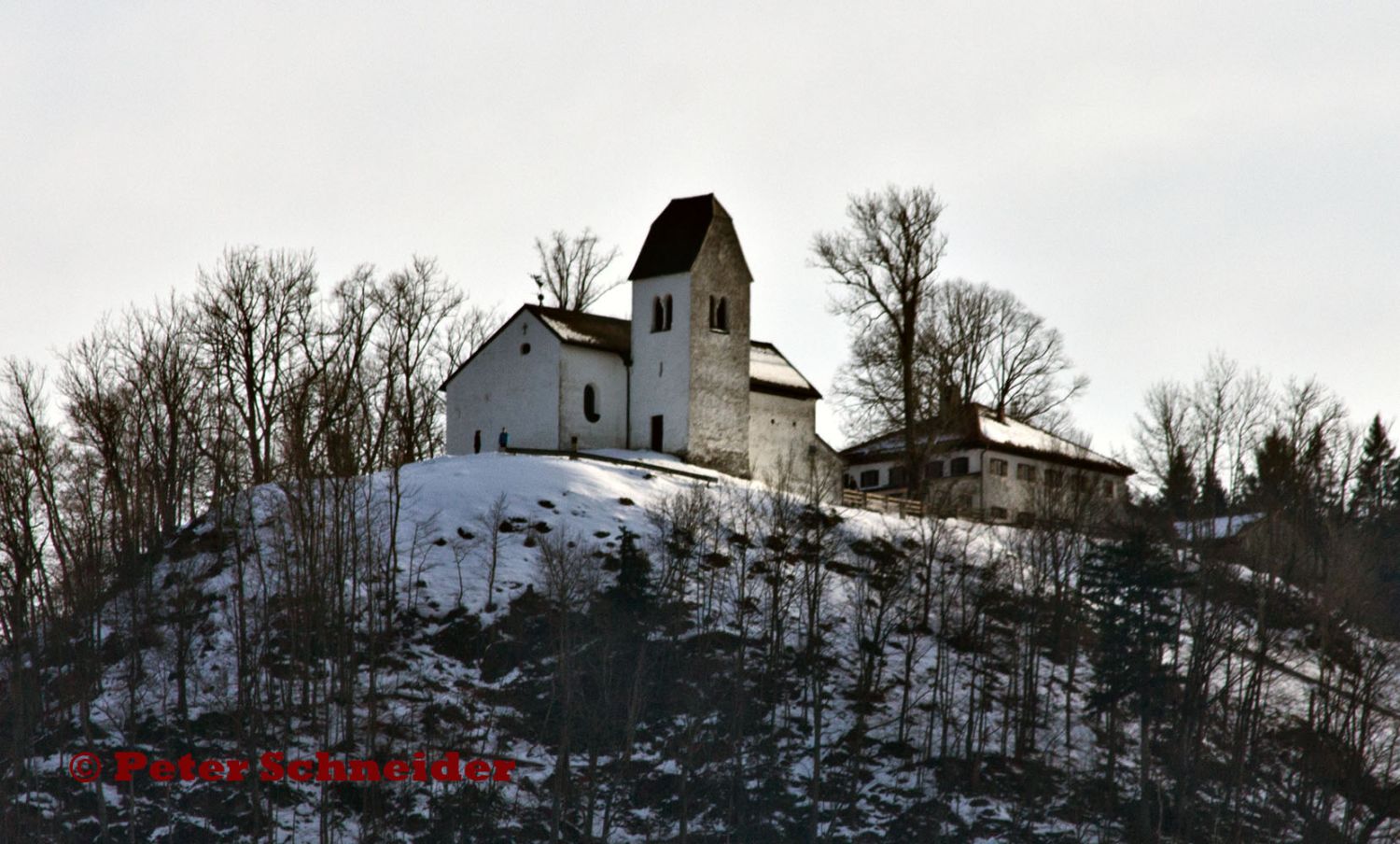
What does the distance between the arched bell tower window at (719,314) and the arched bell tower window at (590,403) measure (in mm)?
5325

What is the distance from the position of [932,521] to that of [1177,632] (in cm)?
1032

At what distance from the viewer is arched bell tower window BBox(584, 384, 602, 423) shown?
236 ft

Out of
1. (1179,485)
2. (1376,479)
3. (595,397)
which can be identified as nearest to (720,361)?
(595,397)

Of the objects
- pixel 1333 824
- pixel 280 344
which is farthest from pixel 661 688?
pixel 280 344

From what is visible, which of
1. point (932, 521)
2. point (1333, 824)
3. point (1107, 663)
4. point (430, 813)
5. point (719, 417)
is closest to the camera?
point (430, 813)

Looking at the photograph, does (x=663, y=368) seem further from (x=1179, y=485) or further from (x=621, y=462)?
(x=1179, y=485)

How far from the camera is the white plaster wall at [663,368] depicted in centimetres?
7125

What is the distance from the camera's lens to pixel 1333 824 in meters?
51.7

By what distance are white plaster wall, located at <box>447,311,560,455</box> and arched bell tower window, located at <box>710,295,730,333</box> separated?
6.21 m

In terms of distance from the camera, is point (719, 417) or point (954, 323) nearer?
point (719, 417)

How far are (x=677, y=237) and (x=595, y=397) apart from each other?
741cm

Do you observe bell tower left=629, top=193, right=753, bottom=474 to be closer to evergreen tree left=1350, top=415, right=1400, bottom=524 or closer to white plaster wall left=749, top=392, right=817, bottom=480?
white plaster wall left=749, top=392, right=817, bottom=480

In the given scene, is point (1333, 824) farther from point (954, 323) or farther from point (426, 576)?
point (954, 323)

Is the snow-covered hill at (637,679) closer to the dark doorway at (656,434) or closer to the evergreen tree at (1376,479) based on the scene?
the dark doorway at (656,434)
